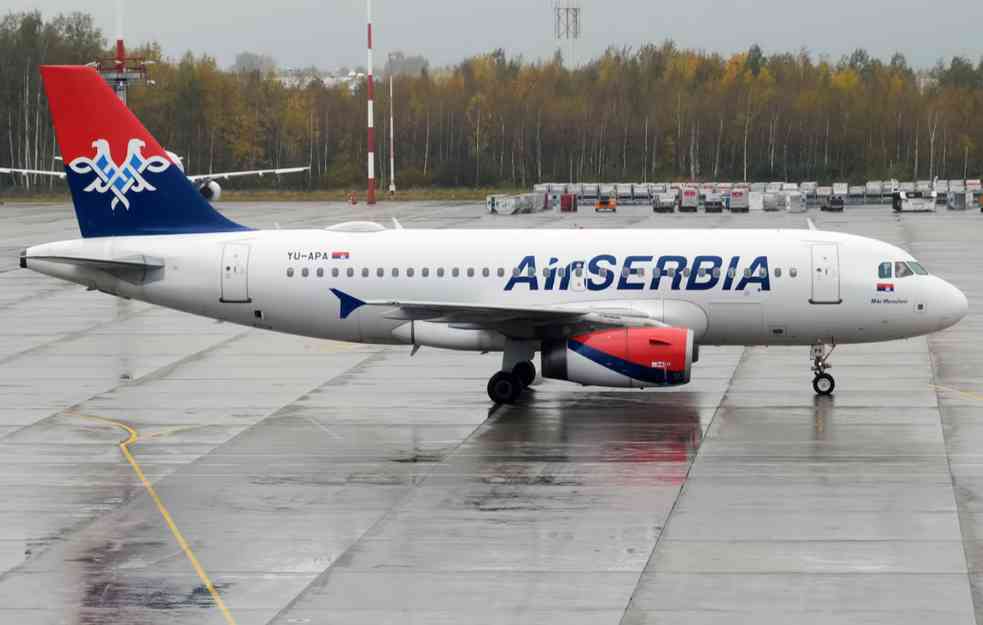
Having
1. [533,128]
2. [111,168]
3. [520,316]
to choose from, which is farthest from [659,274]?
[533,128]

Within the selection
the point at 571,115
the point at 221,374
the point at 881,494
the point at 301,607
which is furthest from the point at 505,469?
the point at 571,115

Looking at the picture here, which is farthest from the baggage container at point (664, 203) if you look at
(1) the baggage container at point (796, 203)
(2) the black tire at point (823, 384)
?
(2) the black tire at point (823, 384)

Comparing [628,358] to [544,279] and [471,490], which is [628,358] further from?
[471,490]

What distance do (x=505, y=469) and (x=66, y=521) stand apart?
813 centimetres

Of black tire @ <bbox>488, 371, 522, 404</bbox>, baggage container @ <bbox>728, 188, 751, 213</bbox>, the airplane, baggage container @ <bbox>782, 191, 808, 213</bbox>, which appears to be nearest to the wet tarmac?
black tire @ <bbox>488, 371, 522, 404</bbox>

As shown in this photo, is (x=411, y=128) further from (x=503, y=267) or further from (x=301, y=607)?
(x=301, y=607)

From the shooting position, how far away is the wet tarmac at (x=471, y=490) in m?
21.3

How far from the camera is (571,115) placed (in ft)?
547

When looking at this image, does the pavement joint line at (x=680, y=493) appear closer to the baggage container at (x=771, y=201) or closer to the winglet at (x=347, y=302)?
the winglet at (x=347, y=302)

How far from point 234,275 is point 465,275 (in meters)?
5.48

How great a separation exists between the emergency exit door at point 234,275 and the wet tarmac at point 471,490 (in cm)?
250

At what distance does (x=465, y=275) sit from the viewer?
37.6 meters

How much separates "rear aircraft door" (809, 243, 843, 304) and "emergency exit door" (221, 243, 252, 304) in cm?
1327

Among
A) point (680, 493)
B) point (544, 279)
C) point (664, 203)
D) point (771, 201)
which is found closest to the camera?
point (680, 493)
